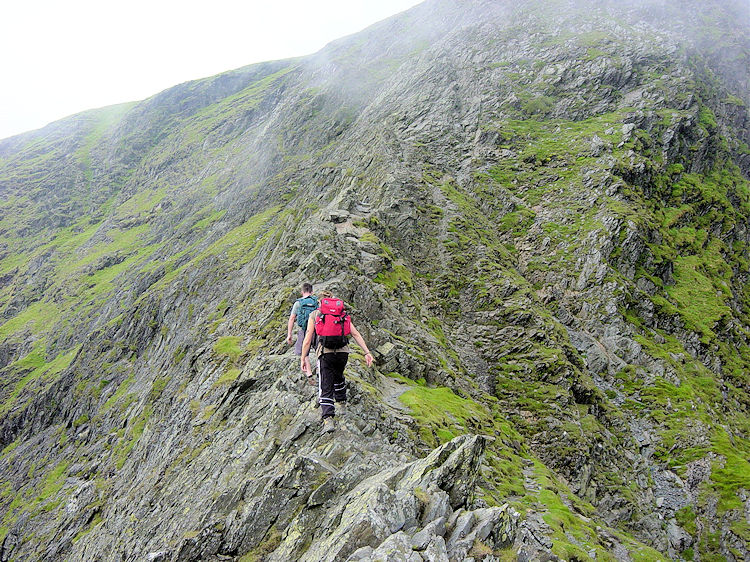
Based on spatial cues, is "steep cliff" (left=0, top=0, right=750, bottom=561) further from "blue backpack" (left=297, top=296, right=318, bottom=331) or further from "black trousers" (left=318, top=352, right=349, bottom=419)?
"blue backpack" (left=297, top=296, right=318, bottom=331)

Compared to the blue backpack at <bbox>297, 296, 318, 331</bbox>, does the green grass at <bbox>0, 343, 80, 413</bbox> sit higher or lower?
lower

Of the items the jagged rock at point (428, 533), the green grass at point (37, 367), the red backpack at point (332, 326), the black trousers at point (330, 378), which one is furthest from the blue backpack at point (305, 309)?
the green grass at point (37, 367)

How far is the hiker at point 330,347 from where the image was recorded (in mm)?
11445

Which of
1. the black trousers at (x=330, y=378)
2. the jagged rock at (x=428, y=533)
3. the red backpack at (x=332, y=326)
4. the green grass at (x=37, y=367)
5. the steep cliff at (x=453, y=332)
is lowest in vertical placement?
the green grass at (x=37, y=367)

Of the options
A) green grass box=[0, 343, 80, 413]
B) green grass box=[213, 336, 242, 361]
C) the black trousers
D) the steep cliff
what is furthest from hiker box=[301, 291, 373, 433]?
green grass box=[0, 343, 80, 413]

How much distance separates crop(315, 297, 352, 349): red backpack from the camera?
1142cm

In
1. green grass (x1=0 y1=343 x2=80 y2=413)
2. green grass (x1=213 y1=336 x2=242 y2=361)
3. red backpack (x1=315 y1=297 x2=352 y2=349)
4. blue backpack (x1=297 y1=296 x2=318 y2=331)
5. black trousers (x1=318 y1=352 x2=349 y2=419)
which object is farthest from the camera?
green grass (x1=0 y1=343 x2=80 y2=413)

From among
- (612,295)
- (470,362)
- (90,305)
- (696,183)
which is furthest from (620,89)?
(90,305)

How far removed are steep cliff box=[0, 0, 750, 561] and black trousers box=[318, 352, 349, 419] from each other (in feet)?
2.75

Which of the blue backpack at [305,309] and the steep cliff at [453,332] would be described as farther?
the blue backpack at [305,309]

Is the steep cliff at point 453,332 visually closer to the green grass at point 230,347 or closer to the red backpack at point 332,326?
the green grass at point 230,347

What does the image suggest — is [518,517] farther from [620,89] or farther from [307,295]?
[620,89]

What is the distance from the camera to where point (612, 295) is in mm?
36000

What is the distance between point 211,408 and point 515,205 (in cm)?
3730
